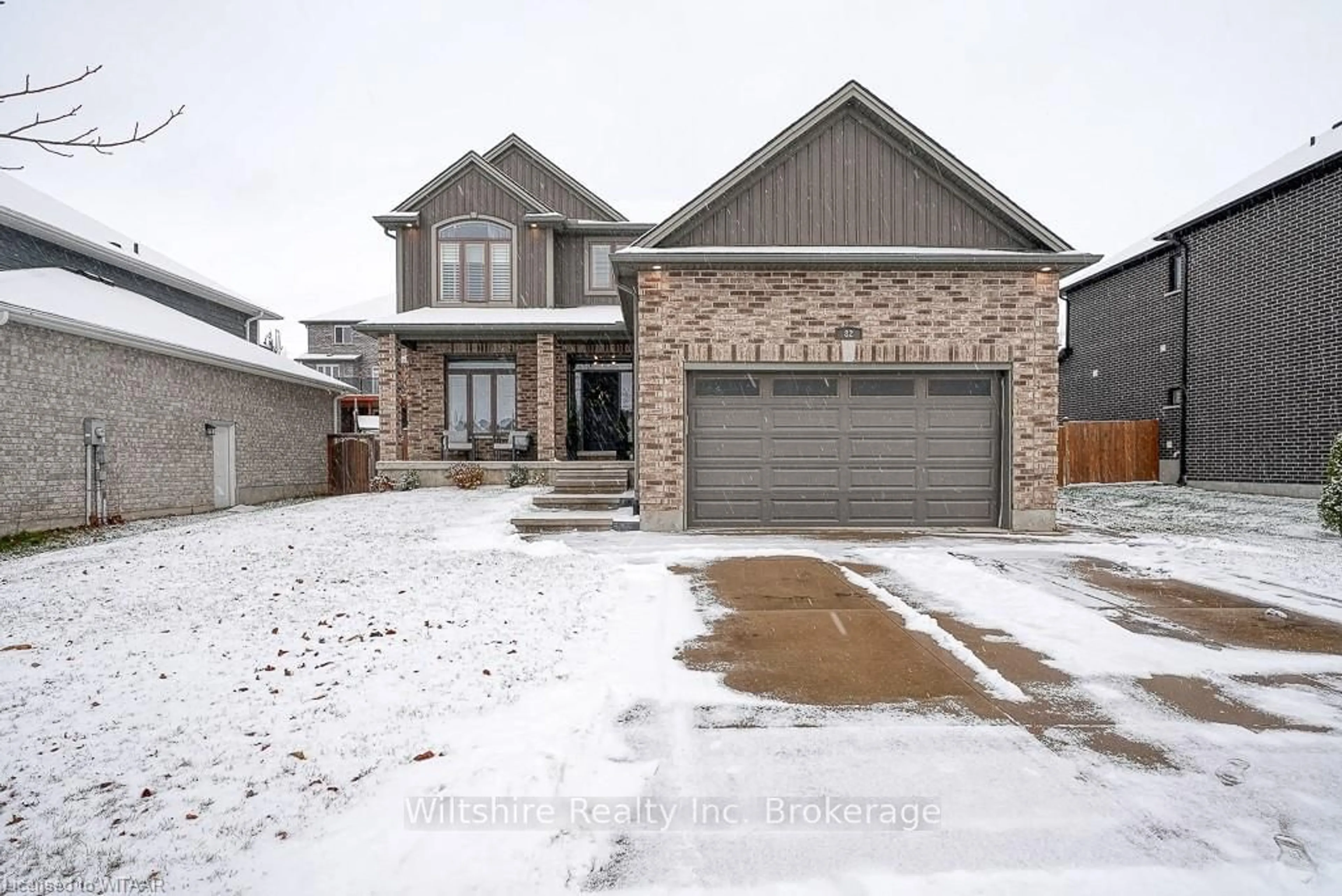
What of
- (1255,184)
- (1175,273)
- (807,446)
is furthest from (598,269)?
(1255,184)

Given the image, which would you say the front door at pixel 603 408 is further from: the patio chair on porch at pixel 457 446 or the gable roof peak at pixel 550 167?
the gable roof peak at pixel 550 167

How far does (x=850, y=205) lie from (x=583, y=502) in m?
6.05

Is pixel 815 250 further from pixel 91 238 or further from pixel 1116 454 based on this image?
pixel 91 238

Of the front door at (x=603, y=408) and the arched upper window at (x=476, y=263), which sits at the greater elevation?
the arched upper window at (x=476, y=263)

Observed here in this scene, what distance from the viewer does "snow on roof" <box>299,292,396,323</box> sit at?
97.6 ft

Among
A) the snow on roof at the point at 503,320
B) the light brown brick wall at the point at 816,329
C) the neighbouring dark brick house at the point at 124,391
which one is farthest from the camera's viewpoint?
the snow on roof at the point at 503,320

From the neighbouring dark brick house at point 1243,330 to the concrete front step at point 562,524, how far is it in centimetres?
1389

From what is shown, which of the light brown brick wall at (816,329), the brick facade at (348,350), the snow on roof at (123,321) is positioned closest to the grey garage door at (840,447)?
the light brown brick wall at (816,329)

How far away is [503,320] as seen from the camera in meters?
15.4

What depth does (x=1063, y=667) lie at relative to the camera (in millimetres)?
3631

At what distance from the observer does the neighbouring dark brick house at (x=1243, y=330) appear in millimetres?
12516

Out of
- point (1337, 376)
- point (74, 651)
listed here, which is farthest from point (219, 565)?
point (1337, 376)

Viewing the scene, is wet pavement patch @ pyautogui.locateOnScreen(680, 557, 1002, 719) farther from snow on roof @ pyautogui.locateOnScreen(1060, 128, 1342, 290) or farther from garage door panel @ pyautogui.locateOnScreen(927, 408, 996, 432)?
snow on roof @ pyautogui.locateOnScreen(1060, 128, 1342, 290)

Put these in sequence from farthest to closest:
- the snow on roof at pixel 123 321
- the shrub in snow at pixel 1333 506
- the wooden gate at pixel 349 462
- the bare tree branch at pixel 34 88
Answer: the wooden gate at pixel 349 462 < the snow on roof at pixel 123 321 < the shrub in snow at pixel 1333 506 < the bare tree branch at pixel 34 88
